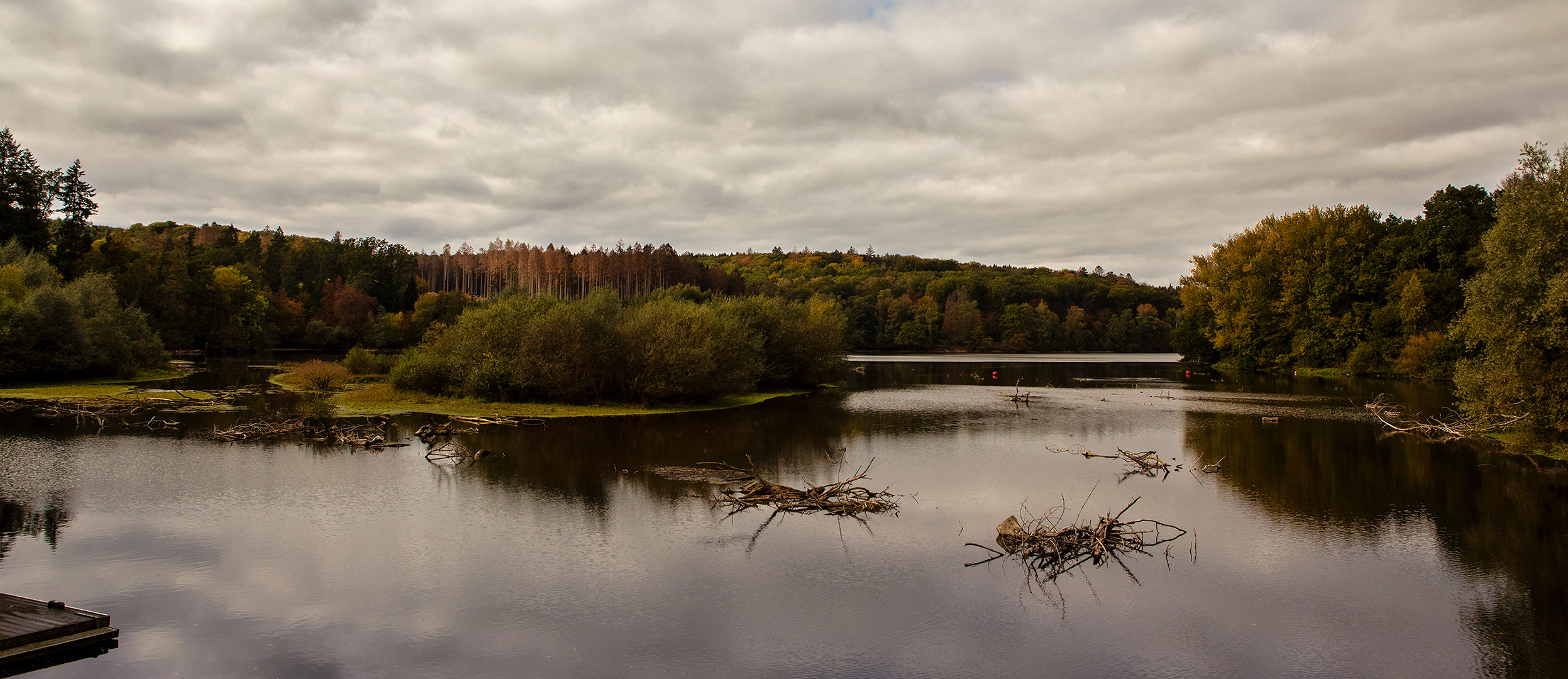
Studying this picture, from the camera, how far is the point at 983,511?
19.6 m

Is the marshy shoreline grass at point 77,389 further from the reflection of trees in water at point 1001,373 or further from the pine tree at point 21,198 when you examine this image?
the reflection of trees in water at point 1001,373

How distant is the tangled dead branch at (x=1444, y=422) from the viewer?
85.8 feet

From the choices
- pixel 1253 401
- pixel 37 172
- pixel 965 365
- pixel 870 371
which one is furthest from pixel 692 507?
pixel 965 365

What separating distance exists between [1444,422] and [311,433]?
142ft

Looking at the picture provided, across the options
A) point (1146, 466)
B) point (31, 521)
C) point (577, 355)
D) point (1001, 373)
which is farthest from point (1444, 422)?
point (1001, 373)

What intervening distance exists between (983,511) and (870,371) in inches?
2512

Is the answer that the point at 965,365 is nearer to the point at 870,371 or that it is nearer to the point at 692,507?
the point at 870,371

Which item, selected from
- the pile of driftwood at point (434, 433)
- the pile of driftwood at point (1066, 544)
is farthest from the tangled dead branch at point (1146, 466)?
the pile of driftwood at point (434, 433)

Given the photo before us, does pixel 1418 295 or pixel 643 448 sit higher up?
pixel 1418 295

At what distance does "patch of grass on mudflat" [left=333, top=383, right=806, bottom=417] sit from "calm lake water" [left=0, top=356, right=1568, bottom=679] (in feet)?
28.7

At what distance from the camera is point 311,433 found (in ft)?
97.6


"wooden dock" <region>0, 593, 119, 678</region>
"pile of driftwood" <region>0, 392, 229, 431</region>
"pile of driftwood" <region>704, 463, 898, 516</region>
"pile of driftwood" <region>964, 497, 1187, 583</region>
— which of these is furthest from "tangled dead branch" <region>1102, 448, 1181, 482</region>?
"pile of driftwood" <region>0, 392, 229, 431</region>

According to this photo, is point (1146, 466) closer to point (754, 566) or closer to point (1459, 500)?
point (1459, 500)

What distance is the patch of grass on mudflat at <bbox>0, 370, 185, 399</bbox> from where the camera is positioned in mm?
40031
